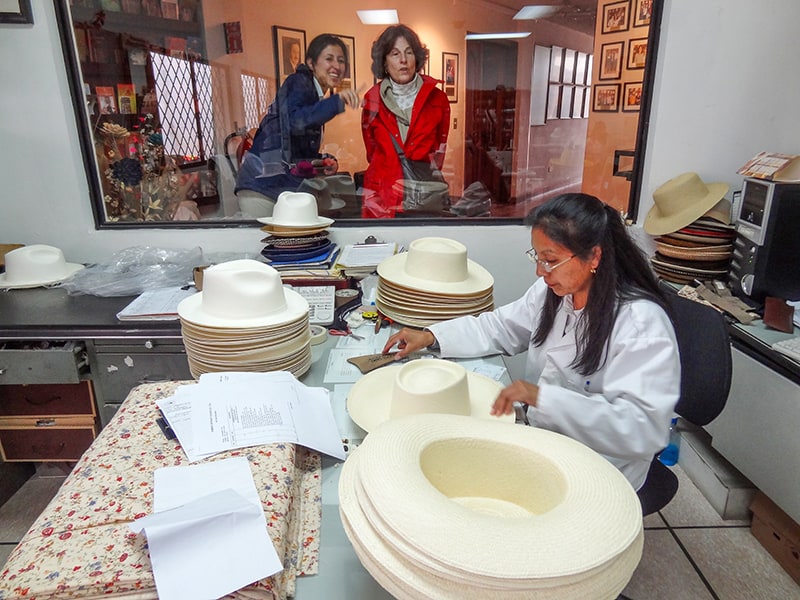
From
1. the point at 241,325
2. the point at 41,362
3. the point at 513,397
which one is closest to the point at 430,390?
the point at 513,397

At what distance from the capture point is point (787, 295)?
2141 mm

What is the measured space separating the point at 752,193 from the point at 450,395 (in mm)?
1746

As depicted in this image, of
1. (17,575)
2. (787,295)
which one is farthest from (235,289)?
(787,295)

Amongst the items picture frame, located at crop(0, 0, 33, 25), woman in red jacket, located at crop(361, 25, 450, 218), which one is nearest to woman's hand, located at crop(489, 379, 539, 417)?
woman in red jacket, located at crop(361, 25, 450, 218)

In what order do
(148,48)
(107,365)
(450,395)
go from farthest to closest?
(148,48), (107,365), (450,395)

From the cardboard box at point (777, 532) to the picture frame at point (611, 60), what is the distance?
214 cm

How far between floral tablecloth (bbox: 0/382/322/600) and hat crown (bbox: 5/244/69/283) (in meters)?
1.60

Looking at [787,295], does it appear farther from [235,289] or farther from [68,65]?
[68,65]

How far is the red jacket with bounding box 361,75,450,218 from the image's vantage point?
3.03 metres

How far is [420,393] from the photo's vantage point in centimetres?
116

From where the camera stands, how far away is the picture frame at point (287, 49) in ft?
9.84

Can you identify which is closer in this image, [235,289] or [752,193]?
[235,289]

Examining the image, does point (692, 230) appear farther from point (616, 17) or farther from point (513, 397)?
point (513, 397)

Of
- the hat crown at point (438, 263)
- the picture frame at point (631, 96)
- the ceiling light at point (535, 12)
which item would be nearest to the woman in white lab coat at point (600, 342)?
the hat crown at point (438, 263)
